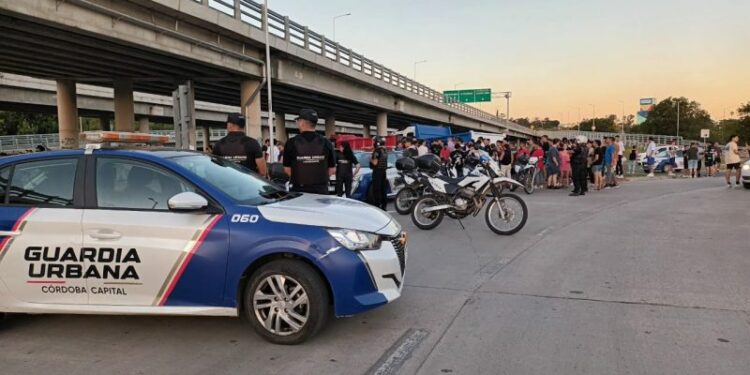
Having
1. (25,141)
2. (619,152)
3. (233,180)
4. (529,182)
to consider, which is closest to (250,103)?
(529,182)

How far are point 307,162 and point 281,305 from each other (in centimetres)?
267

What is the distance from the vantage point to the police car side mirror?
13.4 ft

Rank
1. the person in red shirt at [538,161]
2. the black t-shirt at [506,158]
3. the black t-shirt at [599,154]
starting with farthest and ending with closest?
the black t-shirt at [506,158], the person in red shirt at [538,161], the black t-shirt at [599,154]

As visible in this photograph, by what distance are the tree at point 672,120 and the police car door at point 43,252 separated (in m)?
124

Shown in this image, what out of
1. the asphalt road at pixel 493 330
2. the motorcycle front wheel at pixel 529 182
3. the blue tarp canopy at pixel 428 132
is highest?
the blue tarp canopy at pixel 428 132

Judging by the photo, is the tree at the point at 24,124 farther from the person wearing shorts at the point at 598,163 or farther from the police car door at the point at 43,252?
the police car door at the point at 43,252

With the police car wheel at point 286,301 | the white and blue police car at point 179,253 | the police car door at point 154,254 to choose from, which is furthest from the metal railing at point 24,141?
the police car wheel at point 286,301

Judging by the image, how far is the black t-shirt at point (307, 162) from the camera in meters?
6.56

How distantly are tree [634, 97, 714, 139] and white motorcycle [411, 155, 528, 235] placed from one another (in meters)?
118

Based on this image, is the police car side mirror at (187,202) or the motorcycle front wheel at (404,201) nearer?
the police car side mirror at (187,202)

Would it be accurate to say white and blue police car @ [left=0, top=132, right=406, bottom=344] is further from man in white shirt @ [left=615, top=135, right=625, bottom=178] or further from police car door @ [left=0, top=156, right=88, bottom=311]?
man in white shirt @ [left=615, top=135, right=625, bottom=178]

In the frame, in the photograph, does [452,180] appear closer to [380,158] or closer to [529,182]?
[380,158]

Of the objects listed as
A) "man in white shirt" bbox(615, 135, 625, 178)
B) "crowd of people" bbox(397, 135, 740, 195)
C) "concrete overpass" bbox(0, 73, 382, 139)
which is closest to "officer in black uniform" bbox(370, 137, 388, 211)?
"crowd of people" bbox(397, 135, 740, 195)

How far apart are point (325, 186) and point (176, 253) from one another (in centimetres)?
273
